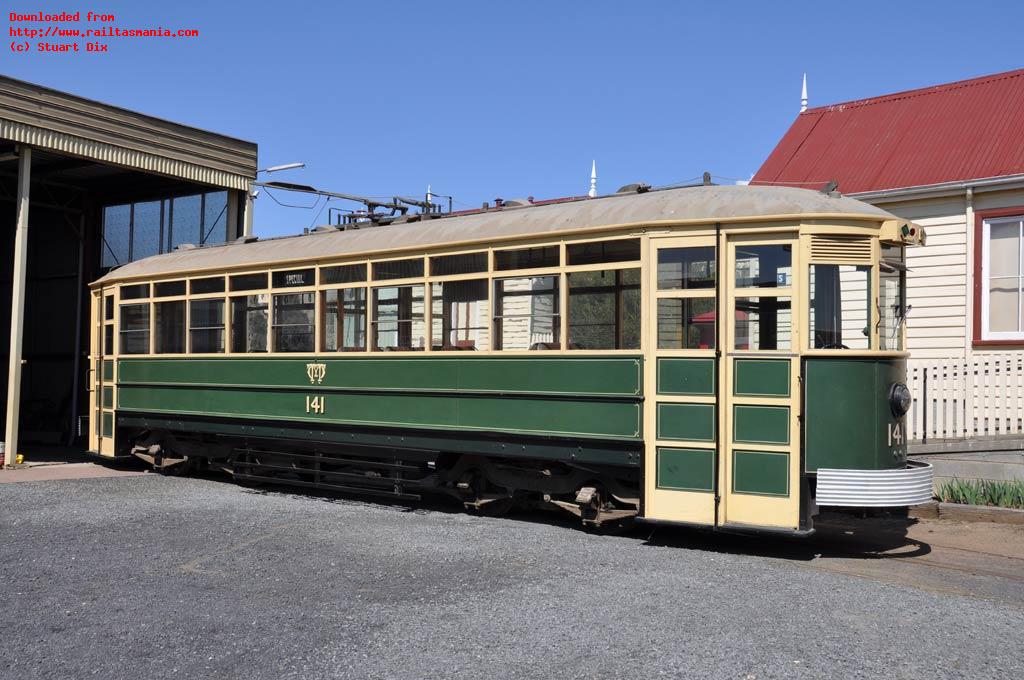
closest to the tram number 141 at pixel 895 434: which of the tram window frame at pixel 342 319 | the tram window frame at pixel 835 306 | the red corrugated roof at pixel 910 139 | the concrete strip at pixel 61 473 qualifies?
the tram window frame at pixel 835 306

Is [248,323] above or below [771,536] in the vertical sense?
above

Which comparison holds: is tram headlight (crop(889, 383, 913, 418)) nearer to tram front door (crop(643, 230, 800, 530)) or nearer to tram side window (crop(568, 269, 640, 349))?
tram front door (crop(643, 230, 800, 530))

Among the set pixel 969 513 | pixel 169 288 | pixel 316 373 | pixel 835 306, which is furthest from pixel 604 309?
pixel 169 288

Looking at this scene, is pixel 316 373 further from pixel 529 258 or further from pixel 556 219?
pixel 556 219

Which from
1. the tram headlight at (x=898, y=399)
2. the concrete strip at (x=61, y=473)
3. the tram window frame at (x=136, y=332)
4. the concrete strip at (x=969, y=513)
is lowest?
the concrete strip at (x=61, y=473)

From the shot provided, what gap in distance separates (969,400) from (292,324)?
7355mm

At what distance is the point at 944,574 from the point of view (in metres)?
6.73

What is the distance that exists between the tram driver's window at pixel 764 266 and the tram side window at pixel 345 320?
3.85 m

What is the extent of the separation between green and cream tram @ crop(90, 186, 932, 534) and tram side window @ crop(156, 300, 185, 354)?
738mm

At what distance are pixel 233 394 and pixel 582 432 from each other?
472 centimetres

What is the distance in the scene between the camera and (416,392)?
896cm

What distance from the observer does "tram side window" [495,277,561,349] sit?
8.05m

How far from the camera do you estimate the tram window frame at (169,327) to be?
1138cm

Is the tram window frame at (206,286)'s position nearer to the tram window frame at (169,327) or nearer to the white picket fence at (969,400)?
the tram window frame at (169,327)
